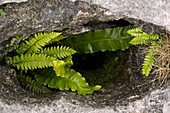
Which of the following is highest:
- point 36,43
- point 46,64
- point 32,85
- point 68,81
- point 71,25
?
point 71,25

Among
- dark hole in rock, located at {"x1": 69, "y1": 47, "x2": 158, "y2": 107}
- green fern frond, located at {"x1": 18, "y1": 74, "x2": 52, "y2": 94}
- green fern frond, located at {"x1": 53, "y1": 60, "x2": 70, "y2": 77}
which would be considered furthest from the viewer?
green fern frond, located at {"x1": 18, "y1": 74, "x2": 52, "y2": 94}

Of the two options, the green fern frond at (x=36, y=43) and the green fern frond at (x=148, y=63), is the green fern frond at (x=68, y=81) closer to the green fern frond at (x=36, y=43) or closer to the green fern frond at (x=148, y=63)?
the green fern frond at (x=36, y=43)

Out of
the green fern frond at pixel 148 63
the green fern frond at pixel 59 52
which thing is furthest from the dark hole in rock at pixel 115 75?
the green fern frond at pixel 59 52

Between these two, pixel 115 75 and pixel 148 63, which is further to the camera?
pixel 115 75

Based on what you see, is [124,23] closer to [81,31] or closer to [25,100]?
[81,31]

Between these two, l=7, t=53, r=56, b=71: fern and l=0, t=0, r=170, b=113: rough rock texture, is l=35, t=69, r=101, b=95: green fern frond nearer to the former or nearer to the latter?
l=0, t=0, r=170, b=113: rough rock texture

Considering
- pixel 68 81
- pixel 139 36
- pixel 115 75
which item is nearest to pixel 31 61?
pixel 68 81

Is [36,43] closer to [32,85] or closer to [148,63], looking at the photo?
[32,85]

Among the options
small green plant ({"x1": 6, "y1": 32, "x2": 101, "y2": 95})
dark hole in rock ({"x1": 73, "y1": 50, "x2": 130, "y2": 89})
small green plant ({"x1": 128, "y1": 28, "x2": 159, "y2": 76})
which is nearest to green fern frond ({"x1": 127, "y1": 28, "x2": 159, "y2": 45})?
small green plant ({"x1": 128, "y1": 28, "x2": 159, "y2": 76})
